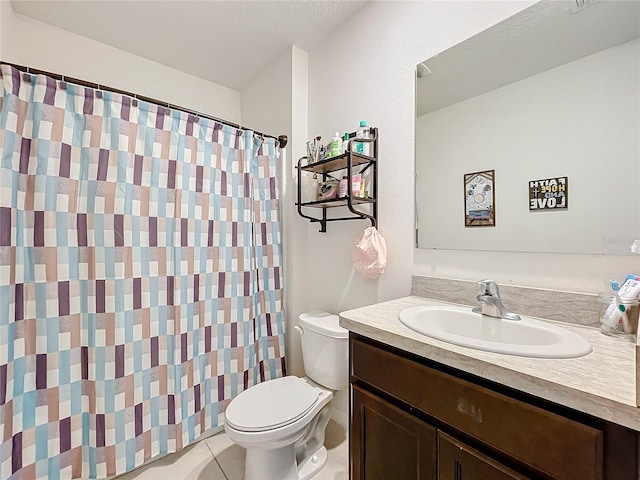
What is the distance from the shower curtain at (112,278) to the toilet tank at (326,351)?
17.6 inches

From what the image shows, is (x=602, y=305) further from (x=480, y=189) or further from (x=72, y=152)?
(x=72, y=152)

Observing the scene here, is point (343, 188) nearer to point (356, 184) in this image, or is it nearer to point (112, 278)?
point (356, 184)

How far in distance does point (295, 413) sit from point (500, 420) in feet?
2.88

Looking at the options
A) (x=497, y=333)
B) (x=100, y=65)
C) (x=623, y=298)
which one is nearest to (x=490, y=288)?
(x=497, y=333)

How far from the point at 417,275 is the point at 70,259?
1.57m

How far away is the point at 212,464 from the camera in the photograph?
4.83ft

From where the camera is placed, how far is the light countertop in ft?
1.70

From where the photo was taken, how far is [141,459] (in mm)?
1390

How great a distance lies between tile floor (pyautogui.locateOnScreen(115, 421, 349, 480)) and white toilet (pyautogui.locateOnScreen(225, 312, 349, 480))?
80 mm

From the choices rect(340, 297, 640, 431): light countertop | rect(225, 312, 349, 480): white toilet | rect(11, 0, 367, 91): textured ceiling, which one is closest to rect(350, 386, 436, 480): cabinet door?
rect(340, 297, 640, 431): light countertop

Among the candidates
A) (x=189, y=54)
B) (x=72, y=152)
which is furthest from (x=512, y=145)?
(x=189, y=54)

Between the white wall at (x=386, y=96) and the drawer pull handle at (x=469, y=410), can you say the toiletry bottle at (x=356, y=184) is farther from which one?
the drawer pull handle at (x=469, y=410)

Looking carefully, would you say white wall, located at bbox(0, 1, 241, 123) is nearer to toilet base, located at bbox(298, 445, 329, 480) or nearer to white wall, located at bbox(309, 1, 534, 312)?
white wall, located at bbox(309, 1, 534, 312)

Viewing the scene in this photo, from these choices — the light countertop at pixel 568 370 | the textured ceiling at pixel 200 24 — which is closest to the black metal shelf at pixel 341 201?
the light countertop at pixel 568 370
